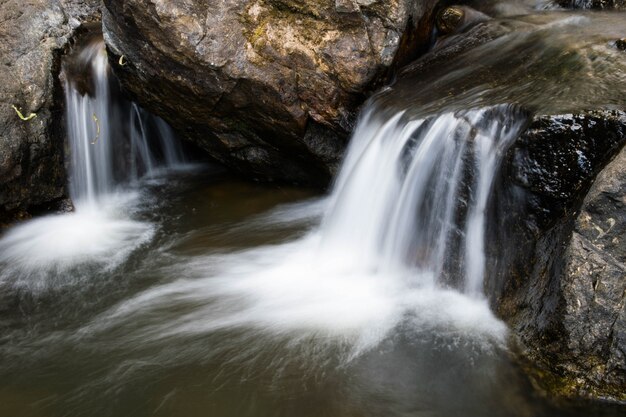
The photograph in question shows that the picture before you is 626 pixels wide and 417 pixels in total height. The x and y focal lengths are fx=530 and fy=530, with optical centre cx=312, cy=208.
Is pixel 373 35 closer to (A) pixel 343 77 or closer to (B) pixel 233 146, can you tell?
(A) pixel 343 77

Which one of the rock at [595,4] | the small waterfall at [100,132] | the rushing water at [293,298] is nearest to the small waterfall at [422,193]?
the rushing water at [293,298]

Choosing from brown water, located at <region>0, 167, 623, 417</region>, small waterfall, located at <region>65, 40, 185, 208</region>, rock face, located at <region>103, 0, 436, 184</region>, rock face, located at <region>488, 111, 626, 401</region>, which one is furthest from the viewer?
small waterfall, located at <region>65, 40, 185, 208</region>

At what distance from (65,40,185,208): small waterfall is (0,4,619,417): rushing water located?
17 centimetres

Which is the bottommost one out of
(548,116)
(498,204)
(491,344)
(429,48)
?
(491,344)

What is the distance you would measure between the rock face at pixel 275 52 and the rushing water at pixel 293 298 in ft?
1.44

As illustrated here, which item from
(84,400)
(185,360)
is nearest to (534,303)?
(185,360)

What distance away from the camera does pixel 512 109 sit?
360cm

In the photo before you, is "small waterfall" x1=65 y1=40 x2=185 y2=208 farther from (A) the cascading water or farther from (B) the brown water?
(B) the brown water

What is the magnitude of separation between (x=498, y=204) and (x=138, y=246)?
346 centimetres

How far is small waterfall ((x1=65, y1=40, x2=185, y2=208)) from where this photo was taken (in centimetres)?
612

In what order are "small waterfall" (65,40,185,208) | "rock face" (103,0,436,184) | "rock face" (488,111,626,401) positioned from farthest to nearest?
1. "small waterfall" (65,40,185,208)
2. "rock face" (103,0,436,184)
3. "rock face" (488,111,626,401)

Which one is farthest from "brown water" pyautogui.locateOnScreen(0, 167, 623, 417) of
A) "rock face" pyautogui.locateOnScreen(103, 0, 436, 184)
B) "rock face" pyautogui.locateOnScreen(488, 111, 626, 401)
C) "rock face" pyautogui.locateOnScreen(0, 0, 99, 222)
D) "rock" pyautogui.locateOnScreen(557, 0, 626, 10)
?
"rock" pyautogui.locateOnScreen(557, 0, 626, 10)

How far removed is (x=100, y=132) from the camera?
636cm

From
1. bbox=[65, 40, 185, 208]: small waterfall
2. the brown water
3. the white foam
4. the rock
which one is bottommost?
the brown water
